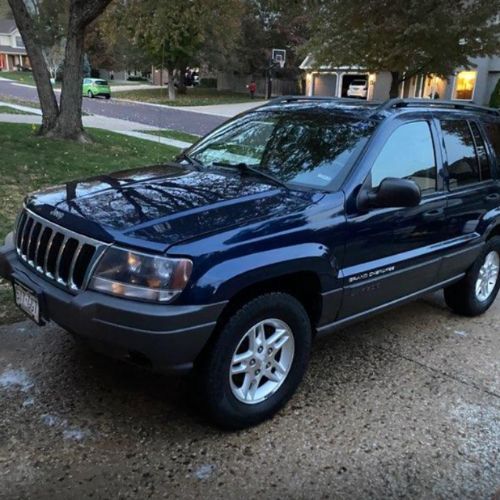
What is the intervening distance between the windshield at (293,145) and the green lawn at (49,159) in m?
2.37

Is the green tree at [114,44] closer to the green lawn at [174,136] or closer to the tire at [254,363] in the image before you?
the green lawn at [174,136]

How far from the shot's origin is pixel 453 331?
4832mm

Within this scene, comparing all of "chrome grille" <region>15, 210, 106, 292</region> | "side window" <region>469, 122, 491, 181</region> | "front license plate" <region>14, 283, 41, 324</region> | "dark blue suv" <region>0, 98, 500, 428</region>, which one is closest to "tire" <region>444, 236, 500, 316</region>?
"dark blue suv" <region>0, 98, 500, 428</region>

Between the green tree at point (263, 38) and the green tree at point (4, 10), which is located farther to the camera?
the green tree at point (263, 38)

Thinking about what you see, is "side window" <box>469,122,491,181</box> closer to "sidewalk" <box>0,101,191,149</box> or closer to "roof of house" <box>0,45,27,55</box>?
"sidewalk" <box>0,101,191,149</box>

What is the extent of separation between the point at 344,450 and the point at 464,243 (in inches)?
86.1

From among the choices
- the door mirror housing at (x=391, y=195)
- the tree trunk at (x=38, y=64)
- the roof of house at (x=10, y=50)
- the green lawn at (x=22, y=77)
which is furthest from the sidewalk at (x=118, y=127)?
the roof of house at (x=10, y=50)

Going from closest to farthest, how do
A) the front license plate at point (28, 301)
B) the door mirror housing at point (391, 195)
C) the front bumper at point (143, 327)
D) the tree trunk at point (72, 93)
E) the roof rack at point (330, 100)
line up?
the front bumper at point (143, 327) → the front license plate at point (28, 301) → the door mirror housing at point (391, 195) → the roof rack at point (330, 100) → the tree trunk at point (72, 93)

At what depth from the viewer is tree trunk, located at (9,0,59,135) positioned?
11617 millimetres

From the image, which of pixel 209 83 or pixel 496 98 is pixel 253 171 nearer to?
pixel 496 98

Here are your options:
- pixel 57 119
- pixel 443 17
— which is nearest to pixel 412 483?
pixel 57 119

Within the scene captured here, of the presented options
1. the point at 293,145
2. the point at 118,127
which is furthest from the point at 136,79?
the point at 293,145

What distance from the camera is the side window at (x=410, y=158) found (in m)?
3.77

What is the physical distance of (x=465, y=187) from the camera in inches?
178
